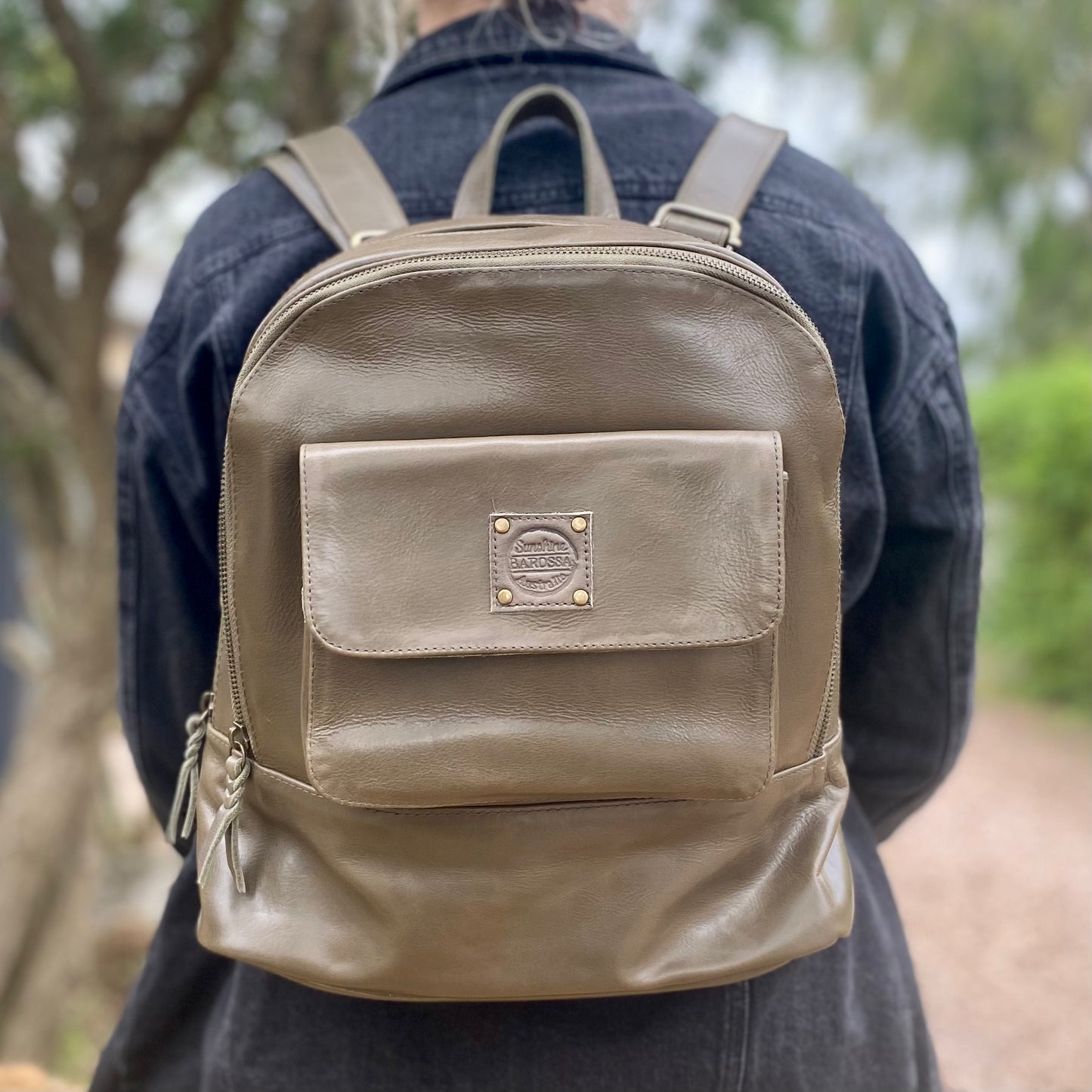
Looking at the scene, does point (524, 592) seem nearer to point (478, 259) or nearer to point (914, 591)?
point (478, 259)

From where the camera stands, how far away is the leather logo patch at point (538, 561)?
856mm

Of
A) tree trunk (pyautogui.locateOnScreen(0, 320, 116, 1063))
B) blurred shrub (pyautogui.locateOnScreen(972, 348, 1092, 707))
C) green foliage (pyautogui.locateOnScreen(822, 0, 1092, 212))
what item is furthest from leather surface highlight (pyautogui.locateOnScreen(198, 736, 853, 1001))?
green foliage (pyautogui.locateOnScreen(822, 0, 1092, 212))

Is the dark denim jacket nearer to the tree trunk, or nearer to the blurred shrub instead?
the tree trunk

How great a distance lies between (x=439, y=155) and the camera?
3.62 feet

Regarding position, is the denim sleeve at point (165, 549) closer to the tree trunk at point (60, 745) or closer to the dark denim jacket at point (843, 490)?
the dark denim jacket at point (843, 490)

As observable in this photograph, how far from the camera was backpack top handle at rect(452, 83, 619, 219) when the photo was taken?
99cm

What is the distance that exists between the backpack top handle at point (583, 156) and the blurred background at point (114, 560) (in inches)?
12.3

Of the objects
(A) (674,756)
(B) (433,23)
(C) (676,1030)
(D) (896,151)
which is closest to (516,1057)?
(C) (676,1030)

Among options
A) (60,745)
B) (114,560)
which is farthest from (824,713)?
(60,745)

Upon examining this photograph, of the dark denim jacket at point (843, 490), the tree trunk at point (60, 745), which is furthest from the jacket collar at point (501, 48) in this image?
the tree trunk at point (60, 745)

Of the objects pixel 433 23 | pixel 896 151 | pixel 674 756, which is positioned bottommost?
pixel 896 151

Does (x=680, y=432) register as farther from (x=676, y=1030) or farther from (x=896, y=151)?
(x=896, y=151)

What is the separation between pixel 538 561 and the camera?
86 centimetres

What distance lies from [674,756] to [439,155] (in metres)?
0.67
